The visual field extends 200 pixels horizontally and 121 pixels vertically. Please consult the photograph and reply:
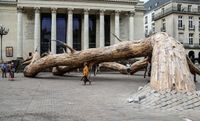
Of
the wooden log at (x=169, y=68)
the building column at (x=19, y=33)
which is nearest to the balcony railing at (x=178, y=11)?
the building column at (x=19, y=33)

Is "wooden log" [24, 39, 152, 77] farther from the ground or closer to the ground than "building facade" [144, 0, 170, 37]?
closer to the ground

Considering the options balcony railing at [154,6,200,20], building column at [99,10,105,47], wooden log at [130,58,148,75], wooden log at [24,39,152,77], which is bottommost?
wooden log at [130,58,148,75]

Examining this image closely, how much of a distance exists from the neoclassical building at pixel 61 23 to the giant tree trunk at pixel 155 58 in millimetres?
32711

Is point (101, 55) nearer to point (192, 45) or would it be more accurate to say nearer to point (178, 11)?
point (178, 11)

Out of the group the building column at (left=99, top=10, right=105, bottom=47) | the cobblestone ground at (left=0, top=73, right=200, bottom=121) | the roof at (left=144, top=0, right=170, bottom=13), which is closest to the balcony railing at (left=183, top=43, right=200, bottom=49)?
the roof at (left=144, top=0, right=170, bottom=13)

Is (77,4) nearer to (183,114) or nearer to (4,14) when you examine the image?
(4,14)

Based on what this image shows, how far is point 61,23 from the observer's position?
2484 inches

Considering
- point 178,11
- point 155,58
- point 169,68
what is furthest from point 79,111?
point 178,11

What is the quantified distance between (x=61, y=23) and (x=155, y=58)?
47.9 metres

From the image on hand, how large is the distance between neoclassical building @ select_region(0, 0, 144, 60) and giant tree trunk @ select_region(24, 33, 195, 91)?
32.7 m

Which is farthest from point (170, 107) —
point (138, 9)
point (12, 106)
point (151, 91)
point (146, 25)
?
point (146, 25)

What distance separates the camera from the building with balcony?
255ft

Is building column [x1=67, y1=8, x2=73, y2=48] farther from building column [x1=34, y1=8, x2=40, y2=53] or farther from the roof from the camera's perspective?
the roof

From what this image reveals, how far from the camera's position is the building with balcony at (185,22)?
77875 millimetres
